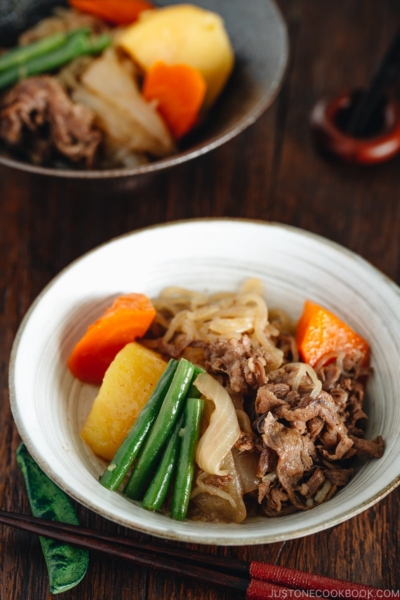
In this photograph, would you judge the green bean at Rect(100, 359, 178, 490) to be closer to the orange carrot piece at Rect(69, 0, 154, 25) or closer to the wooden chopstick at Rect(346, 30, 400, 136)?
the wooden chopstick at Rect(346, 30, 400, 136)

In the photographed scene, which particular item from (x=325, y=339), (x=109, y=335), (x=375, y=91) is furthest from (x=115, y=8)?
(x=325, y=339)

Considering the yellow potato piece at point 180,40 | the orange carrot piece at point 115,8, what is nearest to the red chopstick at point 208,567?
the yellow potato piece at point 180,40

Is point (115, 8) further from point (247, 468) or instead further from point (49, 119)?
point (247, 468)

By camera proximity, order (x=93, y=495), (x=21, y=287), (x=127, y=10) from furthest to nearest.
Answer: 1. (x=127, y=10)
2. (x=21, y=287)
3. (x=93, y=495)

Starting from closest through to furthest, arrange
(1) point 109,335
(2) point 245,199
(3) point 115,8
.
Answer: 1. (1) point 109,335
2. (2) point 245,199
3. (3) point 115,8

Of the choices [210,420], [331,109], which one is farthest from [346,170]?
[210,420]

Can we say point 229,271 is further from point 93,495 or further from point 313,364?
point 93,495

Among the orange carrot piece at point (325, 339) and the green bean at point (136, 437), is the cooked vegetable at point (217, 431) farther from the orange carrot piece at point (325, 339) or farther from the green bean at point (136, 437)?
the orange carrot piece at point (325, 339)
